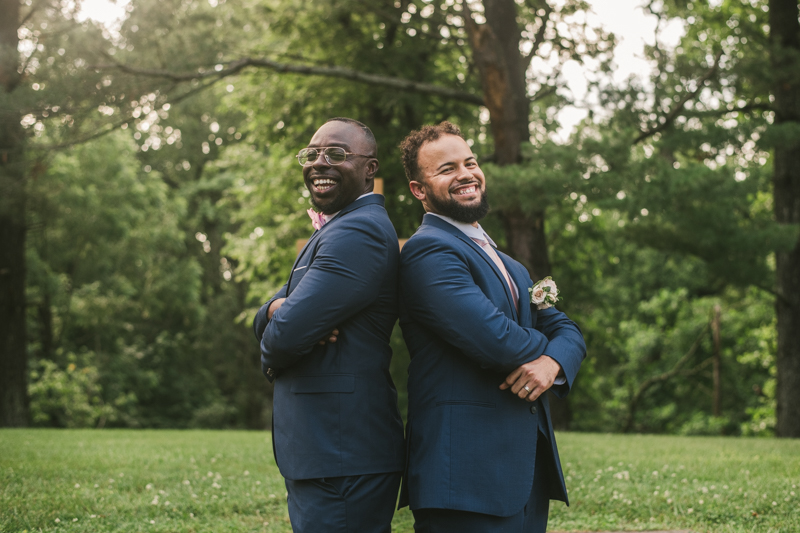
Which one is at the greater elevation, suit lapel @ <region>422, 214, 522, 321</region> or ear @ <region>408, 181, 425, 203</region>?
ear @ <region>408, 181, 425, 203</region>

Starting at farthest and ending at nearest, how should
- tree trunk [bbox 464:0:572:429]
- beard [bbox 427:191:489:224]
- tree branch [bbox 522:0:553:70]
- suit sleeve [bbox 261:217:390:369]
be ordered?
tree branch [bbox 522:0:553:70]
tree trunk [bbox 464:0:572:429]
beard [bbox 427:191:489:224]
suit sleeve [bbox 261:217:390:369]

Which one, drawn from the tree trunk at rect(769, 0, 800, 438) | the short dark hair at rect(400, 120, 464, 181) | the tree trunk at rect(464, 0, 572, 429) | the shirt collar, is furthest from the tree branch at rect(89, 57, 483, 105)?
the shirt collar

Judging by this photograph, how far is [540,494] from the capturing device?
2906 millimetres

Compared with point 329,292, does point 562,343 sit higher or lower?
lower

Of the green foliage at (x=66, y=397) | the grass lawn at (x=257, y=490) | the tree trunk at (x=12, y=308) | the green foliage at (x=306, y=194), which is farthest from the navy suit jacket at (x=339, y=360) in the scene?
the green foliage at (x=66, y=397)

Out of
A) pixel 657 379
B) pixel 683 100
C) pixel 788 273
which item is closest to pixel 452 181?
pixel 683 100

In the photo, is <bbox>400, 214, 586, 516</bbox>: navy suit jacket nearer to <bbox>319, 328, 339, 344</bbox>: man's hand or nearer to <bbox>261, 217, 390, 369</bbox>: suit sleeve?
<bbox>261, 217, 390, 369</bbox>: suit sleeve

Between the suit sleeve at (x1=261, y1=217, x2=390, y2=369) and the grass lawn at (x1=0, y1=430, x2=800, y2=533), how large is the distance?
9.70ft

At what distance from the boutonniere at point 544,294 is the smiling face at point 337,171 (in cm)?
83

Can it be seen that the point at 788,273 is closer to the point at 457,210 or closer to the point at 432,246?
the point at 457,210

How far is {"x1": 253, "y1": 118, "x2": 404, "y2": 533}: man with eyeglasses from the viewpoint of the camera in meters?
2.57

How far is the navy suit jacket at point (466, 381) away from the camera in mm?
2588

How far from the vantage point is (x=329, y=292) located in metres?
2.55

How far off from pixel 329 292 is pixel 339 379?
0.33 meters
